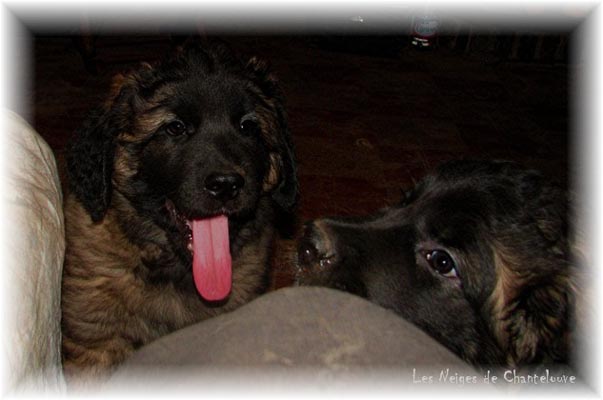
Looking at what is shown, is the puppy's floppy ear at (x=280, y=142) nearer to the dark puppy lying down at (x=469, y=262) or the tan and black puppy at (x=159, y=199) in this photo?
the tan and black puppy at (x=159, y=199)

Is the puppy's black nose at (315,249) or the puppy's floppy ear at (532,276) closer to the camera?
the puppy's floppy ear at (532,276)

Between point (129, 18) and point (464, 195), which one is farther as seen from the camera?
point (129, 18)

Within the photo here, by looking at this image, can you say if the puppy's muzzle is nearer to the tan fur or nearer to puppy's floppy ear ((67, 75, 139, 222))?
the tan fur

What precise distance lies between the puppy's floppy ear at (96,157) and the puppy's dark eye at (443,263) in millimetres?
1593

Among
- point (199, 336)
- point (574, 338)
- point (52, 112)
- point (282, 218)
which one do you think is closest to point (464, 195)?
point (574, 338)

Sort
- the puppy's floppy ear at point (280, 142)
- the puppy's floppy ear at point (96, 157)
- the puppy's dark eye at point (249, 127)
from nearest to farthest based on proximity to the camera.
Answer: the puppy's floppy ear at point (96, 157), the puppy's dark eye at point (249, 127), the puppy's floppy ear at point (280, 142)

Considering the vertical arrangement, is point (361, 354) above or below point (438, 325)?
above

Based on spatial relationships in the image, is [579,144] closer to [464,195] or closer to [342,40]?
[342,40]

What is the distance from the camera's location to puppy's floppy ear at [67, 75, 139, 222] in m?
2.68

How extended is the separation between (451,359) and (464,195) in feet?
3.29

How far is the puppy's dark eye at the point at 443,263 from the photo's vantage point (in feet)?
6.51

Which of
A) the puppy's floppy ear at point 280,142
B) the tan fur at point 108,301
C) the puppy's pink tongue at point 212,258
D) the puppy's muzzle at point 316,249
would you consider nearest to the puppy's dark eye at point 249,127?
the puppy's floppy ear at point 280,142

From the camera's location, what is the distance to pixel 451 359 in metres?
1.11

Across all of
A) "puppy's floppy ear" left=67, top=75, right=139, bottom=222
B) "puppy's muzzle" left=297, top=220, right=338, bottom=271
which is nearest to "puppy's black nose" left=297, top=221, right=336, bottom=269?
"puppy's muzzle" left=297, top=220, right=338, bottom=271
